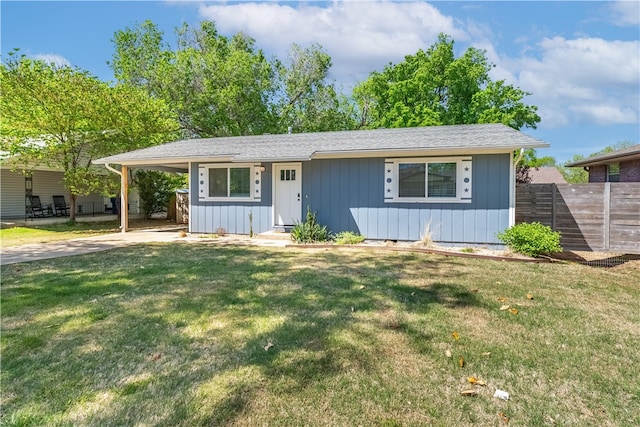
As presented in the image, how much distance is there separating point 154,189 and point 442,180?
1416 cm

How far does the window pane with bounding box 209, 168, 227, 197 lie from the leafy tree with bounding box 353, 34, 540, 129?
13564mm

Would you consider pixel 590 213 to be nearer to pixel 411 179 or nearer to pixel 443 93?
pixel 411 179

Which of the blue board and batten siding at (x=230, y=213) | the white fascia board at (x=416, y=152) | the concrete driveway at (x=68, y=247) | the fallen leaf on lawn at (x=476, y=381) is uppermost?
the white fascia board at (x=416, y=152)

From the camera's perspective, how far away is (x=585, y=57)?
17797 mm

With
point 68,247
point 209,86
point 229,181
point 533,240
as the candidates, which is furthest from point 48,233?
point 533,240

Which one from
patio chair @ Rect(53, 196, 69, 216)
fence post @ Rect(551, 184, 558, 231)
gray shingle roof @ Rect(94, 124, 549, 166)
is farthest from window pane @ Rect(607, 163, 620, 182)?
patio chair @ Rect(53, 196, 69, 216)

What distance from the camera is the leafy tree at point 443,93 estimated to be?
21.3 metres

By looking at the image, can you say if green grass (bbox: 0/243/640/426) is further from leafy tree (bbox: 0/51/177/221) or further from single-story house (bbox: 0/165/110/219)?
single-story house (bbox: 0/165/110/219)

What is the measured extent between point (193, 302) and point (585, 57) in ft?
71.3

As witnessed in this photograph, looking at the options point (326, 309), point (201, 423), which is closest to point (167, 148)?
point (326, 309)

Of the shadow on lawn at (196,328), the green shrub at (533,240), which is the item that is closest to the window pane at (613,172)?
the green shrub at (533,240)

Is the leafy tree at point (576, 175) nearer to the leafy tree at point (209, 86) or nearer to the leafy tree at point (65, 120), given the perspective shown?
the leafy tree at point (209, 86)

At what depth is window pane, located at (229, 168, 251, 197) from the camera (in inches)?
440

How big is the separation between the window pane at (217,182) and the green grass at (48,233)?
4244 mm
